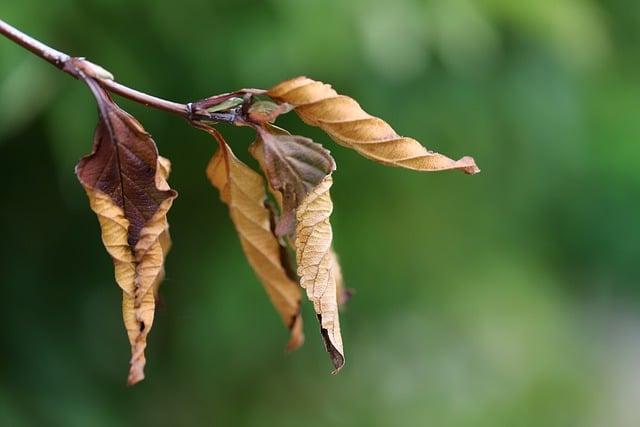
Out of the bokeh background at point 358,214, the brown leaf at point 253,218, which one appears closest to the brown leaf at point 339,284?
the brown leaf at point 253,218

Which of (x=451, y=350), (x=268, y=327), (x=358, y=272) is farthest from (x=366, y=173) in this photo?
(x=451, y=350)

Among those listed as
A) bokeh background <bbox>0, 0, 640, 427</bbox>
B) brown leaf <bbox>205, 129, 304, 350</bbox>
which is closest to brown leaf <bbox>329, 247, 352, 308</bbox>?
brown leaf <bbox>205, 129, 304, 350</bbox>

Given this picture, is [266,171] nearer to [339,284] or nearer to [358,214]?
[339,284]

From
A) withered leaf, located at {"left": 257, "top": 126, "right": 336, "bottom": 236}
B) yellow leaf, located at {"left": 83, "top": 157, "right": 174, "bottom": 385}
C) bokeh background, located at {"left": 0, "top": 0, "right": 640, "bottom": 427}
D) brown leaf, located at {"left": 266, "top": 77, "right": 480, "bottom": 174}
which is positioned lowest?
bokeh background, located at {"left": 0, "top": 0, "right": 640, "bottom": 427}

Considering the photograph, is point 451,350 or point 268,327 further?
point 451,350

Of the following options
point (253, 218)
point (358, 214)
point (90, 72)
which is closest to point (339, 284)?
point (253, 218)

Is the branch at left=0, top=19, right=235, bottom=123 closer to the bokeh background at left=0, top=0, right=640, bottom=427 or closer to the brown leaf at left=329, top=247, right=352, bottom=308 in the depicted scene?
the brown leaf at left=329, top=247, right=352, bottom=308

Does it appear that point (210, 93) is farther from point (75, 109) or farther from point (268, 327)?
point (268, 327)
